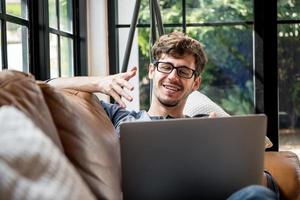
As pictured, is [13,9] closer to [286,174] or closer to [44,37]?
[44,37]

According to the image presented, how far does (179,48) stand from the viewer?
1939mm

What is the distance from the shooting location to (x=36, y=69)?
260cm

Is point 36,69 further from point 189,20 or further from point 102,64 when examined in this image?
point 189,20

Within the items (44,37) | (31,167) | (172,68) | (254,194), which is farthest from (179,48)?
(31,167)

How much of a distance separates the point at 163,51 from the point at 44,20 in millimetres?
1046

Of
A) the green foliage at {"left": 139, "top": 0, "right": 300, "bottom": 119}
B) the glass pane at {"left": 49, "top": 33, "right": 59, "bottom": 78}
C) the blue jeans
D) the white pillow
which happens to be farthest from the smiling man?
the green foliage at {"left": 139, "top": 0, "right": 300, "bottom": 119}

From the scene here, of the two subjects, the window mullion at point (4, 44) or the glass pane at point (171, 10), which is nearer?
the window mullion at point (4, 44)

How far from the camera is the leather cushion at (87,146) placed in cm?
116

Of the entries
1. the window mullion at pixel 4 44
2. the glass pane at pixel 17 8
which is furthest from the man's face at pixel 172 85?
the glass pane at pixel 17 8

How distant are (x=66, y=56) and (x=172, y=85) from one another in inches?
65.2

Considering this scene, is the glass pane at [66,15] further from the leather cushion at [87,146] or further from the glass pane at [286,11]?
the leather cushion at [87,146]

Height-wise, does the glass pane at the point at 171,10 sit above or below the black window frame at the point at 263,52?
above

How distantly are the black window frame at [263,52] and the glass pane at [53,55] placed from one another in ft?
2.74

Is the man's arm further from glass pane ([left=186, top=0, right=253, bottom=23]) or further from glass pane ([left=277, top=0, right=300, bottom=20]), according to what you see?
glass pane ([left=277, top=0, right=300, bottom=20])
